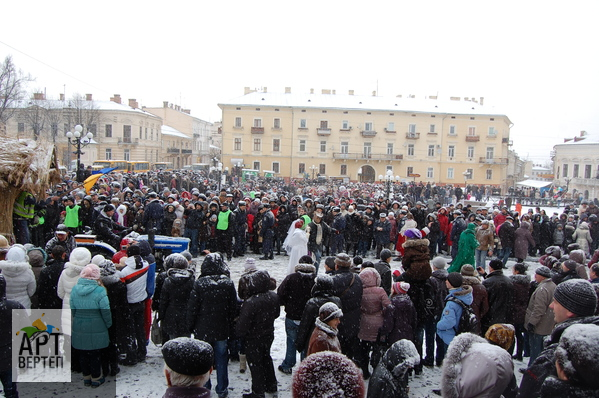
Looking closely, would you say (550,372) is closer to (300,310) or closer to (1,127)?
(300,310)

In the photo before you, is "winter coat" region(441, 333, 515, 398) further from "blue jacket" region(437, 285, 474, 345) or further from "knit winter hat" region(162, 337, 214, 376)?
"blue jacket" region(437, 285, 474, 345)

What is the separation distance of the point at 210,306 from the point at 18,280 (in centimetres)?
231

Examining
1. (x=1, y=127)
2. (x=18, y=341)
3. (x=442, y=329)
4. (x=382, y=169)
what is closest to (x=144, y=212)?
(x=1, y=127)

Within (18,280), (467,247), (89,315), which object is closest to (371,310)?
(89,315)

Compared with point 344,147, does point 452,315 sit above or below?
below

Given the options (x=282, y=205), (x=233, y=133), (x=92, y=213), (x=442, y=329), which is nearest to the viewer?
(x=442, y=329)

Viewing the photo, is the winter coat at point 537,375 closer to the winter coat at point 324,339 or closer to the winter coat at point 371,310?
the winter coat at point 324,339

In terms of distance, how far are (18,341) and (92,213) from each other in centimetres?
660

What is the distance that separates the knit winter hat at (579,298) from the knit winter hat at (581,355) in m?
0.86

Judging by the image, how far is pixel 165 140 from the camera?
210ft

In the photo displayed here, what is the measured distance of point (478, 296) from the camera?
5.50 metres

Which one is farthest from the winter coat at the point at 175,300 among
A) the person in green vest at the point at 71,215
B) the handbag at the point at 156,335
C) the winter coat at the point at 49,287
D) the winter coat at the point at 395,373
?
the person in green vest at the point at 71,215

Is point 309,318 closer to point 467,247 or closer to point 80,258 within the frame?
point 80,258

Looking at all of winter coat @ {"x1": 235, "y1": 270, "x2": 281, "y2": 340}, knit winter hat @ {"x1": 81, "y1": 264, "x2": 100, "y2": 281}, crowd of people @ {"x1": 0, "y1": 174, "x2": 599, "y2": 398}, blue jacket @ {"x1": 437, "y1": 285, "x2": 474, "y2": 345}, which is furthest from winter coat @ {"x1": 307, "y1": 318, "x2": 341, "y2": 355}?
knit winter hat @ {"x1": 81, "y1": 264, "x2": 100, "y2": 281}
